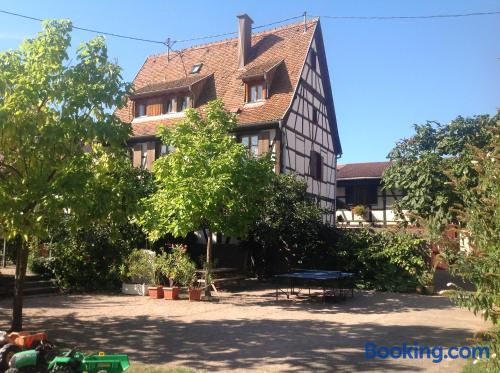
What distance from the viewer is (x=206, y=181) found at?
1372 cm

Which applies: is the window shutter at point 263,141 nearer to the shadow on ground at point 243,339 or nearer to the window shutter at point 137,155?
the window shutter at point 137,155

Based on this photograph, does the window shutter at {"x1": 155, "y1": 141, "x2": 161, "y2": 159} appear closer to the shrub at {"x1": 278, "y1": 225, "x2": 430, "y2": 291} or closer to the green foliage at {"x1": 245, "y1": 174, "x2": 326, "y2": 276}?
the green foliage at {"x1": 245, "y1": 174, "x2": 326, "y2": 276}

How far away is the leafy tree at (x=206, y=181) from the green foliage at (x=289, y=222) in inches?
123

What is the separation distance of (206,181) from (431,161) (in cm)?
957

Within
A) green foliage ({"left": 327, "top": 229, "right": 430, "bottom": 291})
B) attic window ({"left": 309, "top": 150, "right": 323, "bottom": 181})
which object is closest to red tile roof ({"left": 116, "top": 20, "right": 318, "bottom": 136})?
attic window ({"left": 309, "top": 150, "right": 323, "bottom": 181})

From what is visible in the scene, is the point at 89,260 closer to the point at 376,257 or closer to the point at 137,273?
the point at 137,273

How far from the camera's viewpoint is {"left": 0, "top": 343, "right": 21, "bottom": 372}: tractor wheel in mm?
6152

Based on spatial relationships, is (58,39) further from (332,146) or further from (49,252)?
(332,146)

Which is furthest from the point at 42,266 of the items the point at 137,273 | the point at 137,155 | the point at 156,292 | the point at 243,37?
the point at 243,37

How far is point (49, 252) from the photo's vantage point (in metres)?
16.7

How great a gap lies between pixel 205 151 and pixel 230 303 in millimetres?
4476

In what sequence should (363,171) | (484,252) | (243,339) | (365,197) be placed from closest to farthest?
1. (484,252)
2. (243,339)
3. (365,197)
4. (363,171)

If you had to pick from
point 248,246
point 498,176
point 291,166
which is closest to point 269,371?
point 498,176

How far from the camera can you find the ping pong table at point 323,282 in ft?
46.9
